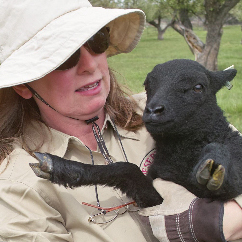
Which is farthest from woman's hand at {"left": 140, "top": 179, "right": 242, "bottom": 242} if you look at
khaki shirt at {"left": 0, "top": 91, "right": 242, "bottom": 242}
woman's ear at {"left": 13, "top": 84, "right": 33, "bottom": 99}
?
woman's ear at {"left": 13, "top": 84, "right": 33, "bottom": 99}

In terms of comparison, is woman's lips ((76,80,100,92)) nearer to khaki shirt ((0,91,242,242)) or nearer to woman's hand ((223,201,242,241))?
khaki shirt ((0,91,242,242))

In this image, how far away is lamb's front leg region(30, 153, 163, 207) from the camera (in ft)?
6.30

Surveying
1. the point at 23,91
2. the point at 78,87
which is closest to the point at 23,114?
the point at 23,91

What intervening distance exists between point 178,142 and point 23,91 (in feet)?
3.57

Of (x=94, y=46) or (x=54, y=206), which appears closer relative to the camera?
(x=54, y=206)

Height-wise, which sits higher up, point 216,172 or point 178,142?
point 216,172

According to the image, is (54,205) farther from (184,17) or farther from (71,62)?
(184,17)

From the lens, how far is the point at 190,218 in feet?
6.50

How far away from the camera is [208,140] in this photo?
6.82 feet

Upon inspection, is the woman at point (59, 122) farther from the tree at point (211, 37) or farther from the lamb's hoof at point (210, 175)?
the tree at point (211, 37)

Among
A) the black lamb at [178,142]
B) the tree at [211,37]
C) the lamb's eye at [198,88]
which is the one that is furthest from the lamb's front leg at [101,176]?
the tree at [211,37]

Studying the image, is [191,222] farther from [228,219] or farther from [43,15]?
[43,15]

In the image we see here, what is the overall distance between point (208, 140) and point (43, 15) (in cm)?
117

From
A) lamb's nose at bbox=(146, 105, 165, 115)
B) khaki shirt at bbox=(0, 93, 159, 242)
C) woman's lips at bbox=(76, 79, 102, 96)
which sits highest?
lamb's nose at bbox=(146, 105, 165, 115)
